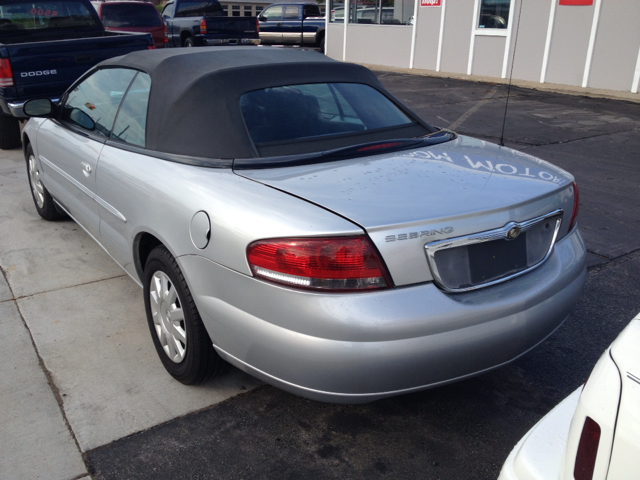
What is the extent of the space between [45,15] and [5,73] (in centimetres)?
228

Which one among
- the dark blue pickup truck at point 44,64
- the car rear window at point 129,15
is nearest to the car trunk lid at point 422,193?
the dark blue pickup truck at point 44,64

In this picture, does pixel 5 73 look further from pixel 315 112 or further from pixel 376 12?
pixel 376 12

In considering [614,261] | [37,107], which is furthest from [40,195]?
[614,261]

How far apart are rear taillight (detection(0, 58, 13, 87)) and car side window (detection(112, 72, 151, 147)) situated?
174 inches

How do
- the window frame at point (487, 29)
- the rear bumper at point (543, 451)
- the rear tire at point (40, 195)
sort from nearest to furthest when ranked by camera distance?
1. the rear bumper at point (543, 451)
2. the rear tire at point (40, 195)
3. the window frame at point (487, 29)

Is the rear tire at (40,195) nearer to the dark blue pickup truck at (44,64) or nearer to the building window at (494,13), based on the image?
the dark blue pickup truck at (44,64)

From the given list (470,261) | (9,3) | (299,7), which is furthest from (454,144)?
(299,7)

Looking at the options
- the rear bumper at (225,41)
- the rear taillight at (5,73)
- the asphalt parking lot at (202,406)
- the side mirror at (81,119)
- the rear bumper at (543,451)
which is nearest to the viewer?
the rear bumper at (543,451)

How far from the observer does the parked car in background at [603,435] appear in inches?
49.8

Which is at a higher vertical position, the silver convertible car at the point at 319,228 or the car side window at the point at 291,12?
the car side window at the point at 291,12

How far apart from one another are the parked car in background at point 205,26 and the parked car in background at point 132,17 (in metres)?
3.35

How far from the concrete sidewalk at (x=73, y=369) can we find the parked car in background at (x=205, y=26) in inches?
578

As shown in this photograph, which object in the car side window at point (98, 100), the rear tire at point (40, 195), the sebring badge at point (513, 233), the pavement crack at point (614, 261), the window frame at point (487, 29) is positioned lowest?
the pavement crack at point (614, 261)

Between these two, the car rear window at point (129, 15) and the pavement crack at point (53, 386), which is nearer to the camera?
the pavement crack at point (53, 386)
